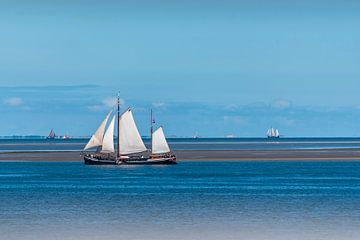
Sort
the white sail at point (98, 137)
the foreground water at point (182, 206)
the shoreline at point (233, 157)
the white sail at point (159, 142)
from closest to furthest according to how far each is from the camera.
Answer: the foreground water at point (182, 206), the white sail at point (98, 137), the white sail at point (159, 142), the shoreline at point (233, 157)

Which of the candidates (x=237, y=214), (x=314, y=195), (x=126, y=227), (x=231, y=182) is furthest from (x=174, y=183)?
(x=126, y=227)

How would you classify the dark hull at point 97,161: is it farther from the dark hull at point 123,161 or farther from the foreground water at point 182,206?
the foreground water at point 182,206

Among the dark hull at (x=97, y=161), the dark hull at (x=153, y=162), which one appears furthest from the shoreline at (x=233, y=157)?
the dark hull at (x=97, y=161)

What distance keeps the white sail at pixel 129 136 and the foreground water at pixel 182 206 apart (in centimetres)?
1811

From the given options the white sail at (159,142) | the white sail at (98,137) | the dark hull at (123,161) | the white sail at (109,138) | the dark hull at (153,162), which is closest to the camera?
the white sail at (98,137)

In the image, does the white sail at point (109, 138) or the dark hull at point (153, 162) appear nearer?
the white sail at point (109, 138)

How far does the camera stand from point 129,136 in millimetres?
116562

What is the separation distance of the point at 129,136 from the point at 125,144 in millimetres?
1950

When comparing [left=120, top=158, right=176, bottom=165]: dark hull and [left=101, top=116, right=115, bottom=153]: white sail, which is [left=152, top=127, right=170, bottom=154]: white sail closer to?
[left=120, top=158, right=176, bottom=165]: dark hull

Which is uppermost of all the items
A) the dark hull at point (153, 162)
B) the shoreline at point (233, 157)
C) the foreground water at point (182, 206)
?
the shoreline at point (233, 157)

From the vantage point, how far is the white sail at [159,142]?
118 m

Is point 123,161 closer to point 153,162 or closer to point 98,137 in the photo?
point 153,162

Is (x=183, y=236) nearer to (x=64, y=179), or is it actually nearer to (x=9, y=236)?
(x=9, y=236)

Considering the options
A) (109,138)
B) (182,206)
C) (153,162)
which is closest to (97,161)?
(109,138)
